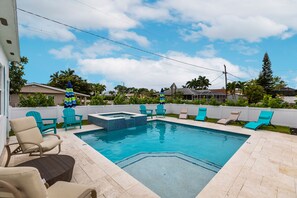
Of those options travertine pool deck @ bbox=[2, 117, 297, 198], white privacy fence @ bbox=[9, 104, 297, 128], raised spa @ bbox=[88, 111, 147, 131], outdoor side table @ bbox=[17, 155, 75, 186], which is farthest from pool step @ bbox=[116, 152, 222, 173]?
white privacy fence @ bbox=[9, 104, 297, 128]

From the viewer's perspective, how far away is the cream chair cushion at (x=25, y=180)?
1308 mm

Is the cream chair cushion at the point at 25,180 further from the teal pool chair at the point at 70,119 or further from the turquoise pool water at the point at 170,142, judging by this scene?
the teal pool chair at the point at 70,119

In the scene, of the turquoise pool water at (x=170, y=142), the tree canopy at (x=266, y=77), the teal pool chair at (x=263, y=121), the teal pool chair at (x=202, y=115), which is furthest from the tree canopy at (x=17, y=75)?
the tree canopy at (x=266, y=77)

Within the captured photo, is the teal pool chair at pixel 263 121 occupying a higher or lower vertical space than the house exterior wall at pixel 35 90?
lower

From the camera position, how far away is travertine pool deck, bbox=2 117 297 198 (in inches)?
110

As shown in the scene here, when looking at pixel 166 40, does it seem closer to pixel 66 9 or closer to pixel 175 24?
pixel 175 24

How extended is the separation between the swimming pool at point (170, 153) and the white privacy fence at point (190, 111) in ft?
9.71

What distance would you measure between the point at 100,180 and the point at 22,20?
8453 mm

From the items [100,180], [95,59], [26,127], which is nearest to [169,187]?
[100,180]

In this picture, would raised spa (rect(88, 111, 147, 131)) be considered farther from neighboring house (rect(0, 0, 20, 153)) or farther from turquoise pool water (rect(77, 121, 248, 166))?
neighboring house (rect(0, 0, 20, 153))

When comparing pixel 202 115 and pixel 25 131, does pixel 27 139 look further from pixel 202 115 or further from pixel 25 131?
pixel 202 115

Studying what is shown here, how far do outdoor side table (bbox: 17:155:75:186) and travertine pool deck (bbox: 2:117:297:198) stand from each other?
1.51 ft

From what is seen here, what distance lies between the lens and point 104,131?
8156 mm

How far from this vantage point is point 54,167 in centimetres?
275
